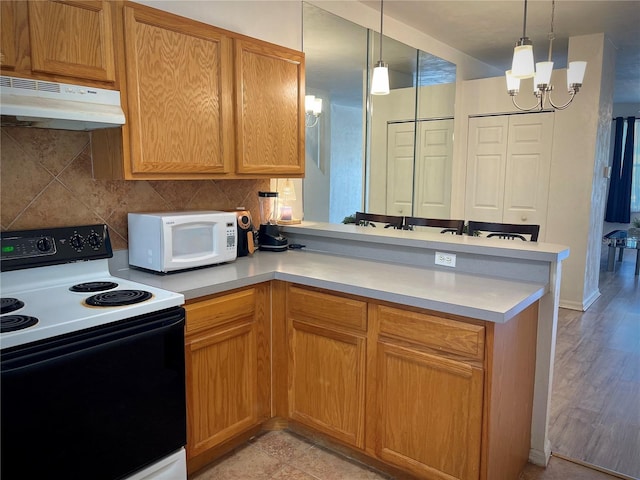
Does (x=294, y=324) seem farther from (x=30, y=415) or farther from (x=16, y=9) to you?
(x=16, y=9)

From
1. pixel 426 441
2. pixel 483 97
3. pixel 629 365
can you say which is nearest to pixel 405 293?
pixel 426 441

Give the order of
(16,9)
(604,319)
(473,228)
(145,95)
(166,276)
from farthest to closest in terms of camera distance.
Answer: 1. (604,319)
2. (473,228)
3. (166,276)
4. (145,95)
5. (16,9)

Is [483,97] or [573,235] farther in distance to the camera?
[483,97]

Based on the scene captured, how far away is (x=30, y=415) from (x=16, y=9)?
138cm

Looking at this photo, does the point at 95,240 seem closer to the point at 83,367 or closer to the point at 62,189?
the point at 62,189

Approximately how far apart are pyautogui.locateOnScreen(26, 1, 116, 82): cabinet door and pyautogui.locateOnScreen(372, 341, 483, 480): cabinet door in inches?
64.6

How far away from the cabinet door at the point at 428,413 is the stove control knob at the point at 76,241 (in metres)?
1.37

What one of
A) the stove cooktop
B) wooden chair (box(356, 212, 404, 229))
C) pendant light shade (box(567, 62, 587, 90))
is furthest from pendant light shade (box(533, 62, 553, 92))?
the stove cooktop

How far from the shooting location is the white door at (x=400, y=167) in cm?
511

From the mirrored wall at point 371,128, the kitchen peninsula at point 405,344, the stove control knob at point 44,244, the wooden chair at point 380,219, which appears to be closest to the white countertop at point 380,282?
the kitchen peninsula at point 405,344

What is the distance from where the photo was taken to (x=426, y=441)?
1928 millimetres

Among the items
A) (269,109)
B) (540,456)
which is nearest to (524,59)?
(269,109)

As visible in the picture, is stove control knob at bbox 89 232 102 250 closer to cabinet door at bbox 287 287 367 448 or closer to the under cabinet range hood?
the under cabinet range hood

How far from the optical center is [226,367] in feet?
7.17
